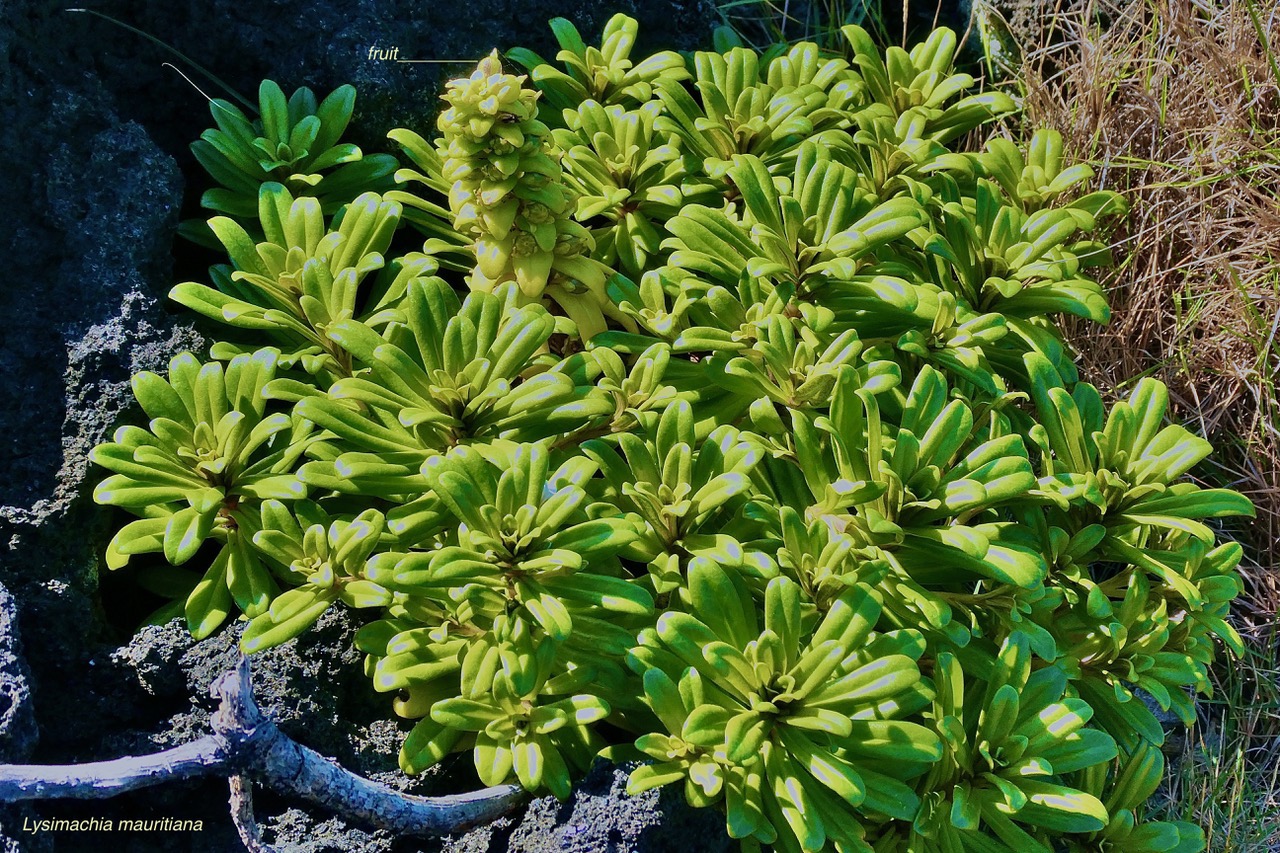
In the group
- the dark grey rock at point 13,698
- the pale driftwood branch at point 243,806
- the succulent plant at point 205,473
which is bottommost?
the pale driftwood branch at point 243,806

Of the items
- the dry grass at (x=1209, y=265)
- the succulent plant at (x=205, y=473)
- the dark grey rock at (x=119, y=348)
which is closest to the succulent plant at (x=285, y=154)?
the dark grey rock at (x=119, y=348)

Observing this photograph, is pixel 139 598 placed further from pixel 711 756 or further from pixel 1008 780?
pixel 1008 780

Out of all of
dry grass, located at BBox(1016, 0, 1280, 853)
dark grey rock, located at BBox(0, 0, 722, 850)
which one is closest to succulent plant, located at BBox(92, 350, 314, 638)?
dark grey rock, located at BBox(0, 0, 722, 850)

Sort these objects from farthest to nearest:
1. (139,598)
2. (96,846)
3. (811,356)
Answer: (139,598) < (811,356) < (96,846)

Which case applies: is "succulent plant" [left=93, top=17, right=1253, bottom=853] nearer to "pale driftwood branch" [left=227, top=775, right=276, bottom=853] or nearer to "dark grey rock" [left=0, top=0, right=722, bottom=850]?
"dark grey rock" [left=0, top=0, right=722, bottom=850]

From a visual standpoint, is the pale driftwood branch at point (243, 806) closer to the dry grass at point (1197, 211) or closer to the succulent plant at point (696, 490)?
the succulent plant at point (696, 490)

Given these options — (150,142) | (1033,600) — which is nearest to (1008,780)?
(1033,600)
